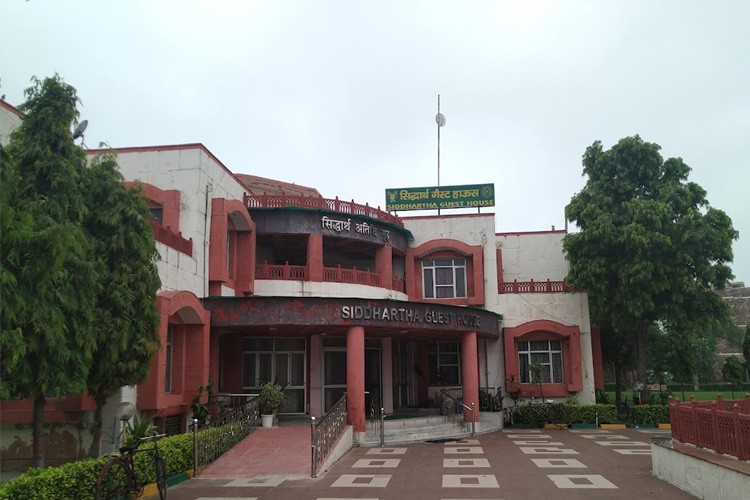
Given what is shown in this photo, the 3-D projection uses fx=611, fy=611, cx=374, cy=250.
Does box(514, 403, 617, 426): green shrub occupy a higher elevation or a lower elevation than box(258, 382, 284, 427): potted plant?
lower

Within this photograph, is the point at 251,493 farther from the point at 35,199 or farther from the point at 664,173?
the point at 664,173

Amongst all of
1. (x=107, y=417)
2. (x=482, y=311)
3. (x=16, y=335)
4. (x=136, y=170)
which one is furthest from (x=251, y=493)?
(x=482, y=311)

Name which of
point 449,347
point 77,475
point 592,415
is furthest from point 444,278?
point 77,475

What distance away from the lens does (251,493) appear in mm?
11000

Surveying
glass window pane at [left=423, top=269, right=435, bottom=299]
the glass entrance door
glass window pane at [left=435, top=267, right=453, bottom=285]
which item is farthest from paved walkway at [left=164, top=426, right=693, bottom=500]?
glass window pane at [left=435, top=267, right=453, bottom=285]

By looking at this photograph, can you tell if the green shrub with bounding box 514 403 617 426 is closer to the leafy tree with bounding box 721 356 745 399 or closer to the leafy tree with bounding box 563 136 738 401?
the leafy tree with bounding box 563 136 738 401

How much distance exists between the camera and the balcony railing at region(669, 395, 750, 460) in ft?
30.0

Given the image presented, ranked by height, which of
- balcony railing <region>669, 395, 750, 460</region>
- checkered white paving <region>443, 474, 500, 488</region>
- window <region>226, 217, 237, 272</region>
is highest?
window <region>226, 217, 237, 272</region>

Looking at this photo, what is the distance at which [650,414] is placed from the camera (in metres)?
21.7

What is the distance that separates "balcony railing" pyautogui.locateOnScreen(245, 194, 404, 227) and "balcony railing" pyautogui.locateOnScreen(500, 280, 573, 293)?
6432mm

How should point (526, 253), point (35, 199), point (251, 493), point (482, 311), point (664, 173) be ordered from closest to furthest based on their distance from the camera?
point (35, 199) < point (251, 493) < point (482, 311) < point (664, 173) < point (526, 253)

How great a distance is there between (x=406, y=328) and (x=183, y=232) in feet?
22.5

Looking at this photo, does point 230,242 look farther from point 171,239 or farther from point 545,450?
point 545,450

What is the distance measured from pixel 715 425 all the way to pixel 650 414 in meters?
12.8
